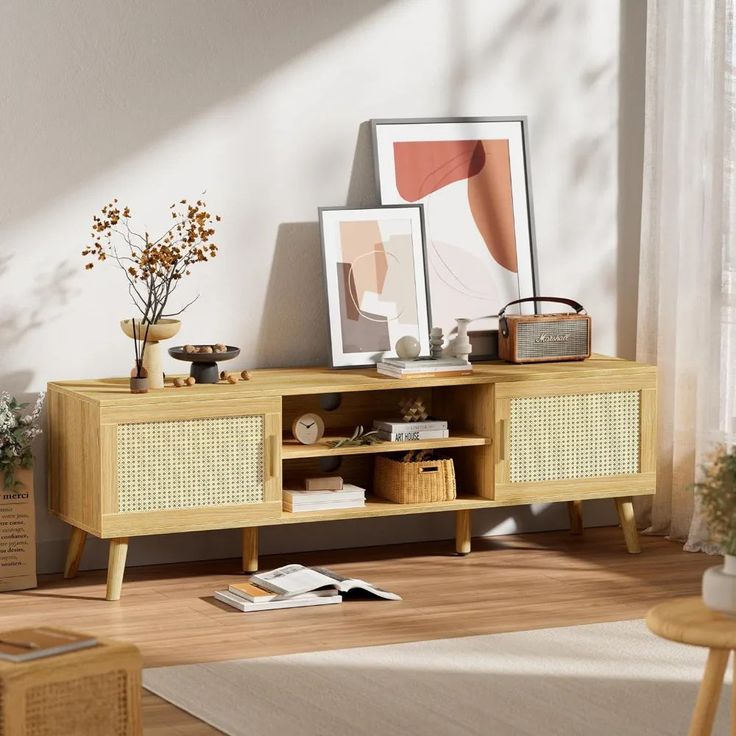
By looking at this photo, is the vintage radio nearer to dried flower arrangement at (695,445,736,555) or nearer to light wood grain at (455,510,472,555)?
light wood grain at (455,510,472,555)

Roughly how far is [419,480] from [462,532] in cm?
36

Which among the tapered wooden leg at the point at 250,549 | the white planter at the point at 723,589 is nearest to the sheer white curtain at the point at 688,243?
the tapered wooden leg at the point at 250,549

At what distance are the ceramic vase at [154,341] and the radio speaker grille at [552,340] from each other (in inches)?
53.2

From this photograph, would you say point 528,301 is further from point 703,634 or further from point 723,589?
point 703,634

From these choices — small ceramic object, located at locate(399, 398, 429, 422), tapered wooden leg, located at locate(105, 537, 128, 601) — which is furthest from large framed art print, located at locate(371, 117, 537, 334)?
tapered wooden leg, located at locate(105, 537, 128, 601)

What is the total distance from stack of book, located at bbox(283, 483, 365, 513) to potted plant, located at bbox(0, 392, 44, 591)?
87cm

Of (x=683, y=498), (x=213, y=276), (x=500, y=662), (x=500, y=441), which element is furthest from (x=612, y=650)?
(x=213, y=276)

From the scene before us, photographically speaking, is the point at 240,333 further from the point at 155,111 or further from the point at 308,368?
the point at 155,111

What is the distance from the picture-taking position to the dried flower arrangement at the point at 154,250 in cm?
521

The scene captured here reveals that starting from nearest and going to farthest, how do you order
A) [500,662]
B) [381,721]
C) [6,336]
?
[381,721], [500,662], [6,336]

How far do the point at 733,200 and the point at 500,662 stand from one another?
2.22 m

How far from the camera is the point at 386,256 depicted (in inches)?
223

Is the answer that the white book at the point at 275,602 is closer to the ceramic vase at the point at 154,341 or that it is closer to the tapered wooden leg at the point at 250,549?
the tapered wooden leg at the point at 250,549

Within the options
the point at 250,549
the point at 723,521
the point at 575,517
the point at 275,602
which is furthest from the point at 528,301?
the point at 723,521
